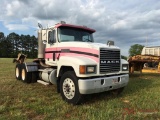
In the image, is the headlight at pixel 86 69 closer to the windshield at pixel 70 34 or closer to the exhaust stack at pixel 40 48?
the windshield at pixel 70 34

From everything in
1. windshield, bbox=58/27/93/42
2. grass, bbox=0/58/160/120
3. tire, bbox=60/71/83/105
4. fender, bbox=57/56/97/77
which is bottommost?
grass, bbox=0/58/160/120

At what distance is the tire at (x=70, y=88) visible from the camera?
6000 millimetres

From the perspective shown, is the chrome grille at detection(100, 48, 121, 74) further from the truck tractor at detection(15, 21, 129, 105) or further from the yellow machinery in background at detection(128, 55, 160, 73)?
the yellow machinery in background at detection(128, 55, 160, 73)

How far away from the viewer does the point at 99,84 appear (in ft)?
19.8

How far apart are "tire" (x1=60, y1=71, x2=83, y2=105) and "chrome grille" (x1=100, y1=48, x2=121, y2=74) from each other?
92 centimetres

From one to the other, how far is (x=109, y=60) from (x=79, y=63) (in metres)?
1.16

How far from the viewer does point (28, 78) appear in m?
9.73

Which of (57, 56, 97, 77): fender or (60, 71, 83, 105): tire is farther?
(60, 71, 83, 105): tire

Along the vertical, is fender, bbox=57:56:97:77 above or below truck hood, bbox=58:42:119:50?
below

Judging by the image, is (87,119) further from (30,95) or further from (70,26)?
(70,26)

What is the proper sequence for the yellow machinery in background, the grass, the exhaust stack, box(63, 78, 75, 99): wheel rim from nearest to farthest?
the grass, box(63, 78, 75, 99): wheel rim, the exhaust stack, the yellow machinery in background

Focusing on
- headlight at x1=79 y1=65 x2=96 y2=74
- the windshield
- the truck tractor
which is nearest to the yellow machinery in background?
the truck tractor

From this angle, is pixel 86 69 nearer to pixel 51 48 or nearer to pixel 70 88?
pixel 70 88

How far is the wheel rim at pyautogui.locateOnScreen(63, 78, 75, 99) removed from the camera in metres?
6.16
